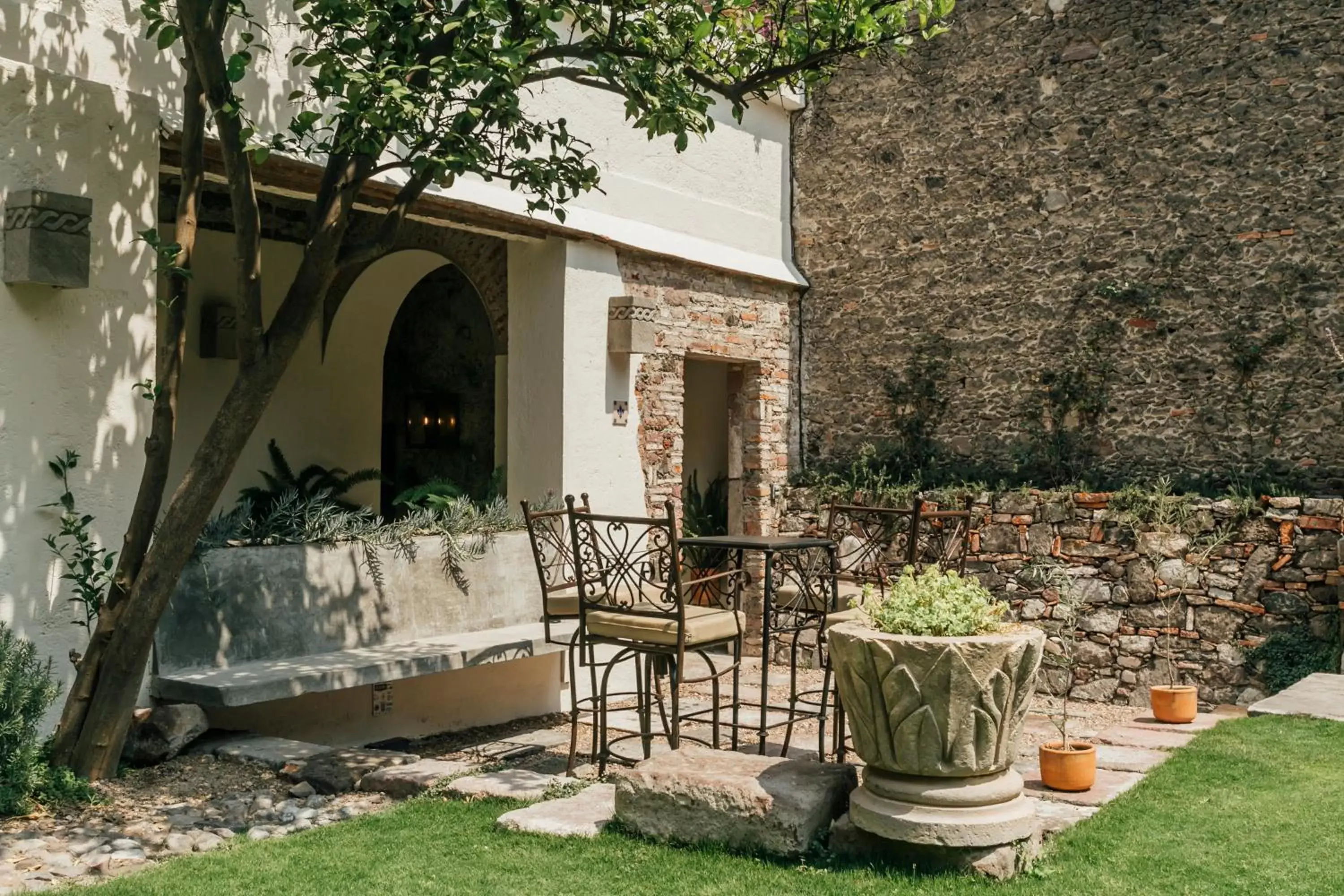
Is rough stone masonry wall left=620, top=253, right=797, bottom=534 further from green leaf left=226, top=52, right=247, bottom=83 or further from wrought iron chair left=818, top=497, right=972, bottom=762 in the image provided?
green leaf left=226, top=52, right=247, bottom=83

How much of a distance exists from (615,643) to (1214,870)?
2.35m

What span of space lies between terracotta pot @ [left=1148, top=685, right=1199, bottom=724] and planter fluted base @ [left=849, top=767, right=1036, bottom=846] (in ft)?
10.2

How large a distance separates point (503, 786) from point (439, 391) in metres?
5.81

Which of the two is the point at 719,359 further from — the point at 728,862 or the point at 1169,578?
the point at 728,862

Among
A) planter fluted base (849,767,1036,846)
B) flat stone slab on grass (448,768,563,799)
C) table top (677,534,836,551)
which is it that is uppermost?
table top (677,534,836,551)

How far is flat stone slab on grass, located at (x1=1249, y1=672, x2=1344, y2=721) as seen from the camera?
5789 mm

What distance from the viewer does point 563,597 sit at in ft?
19.5

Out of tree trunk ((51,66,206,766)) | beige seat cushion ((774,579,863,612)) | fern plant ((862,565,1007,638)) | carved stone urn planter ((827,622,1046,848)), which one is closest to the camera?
carved stone urn planter ((827,622,1046,848))

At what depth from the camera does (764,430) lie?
9305 mm

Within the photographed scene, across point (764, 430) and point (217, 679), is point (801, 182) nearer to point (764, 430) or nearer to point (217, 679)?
point (764, 430)

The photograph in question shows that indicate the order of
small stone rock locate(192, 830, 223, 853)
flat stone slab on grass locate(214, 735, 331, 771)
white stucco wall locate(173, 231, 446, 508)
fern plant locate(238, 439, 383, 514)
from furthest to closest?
white stucco wall locate(173, 231, 446, 508)
fern plant locate(238, 439, 383, 514)
flat stone slab on grass locate(214, 735, 331, 771)
small stone rock locate(192, 830, 223, 853)

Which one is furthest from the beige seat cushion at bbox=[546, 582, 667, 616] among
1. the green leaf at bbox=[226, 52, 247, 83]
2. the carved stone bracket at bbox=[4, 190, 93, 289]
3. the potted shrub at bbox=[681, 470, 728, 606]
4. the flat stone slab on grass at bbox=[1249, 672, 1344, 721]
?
the potted shrub at bbox=[681, 470, 728, 606]

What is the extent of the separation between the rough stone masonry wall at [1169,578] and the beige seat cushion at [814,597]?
2065mm

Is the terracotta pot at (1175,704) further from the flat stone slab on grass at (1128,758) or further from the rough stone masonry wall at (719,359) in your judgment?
the rough stone masonry wall at (719,359)
